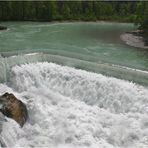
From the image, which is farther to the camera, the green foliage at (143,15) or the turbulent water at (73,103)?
the green foliage at (143,15)

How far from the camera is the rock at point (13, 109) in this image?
10.2 metres

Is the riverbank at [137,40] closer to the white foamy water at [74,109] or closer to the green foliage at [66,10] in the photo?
the white foamy water at [74,109]

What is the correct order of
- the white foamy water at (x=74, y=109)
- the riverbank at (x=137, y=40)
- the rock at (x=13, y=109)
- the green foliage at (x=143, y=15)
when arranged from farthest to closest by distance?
the green foliage at (x=143, y=15) < the riverbank at (x=137, y=40) < the rock at (x=13, y=109) < the white foamy water at (x=74, y=109)

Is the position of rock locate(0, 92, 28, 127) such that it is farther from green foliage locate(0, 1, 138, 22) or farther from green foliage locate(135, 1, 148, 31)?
green foliage locate(0, 1, 138, 22)

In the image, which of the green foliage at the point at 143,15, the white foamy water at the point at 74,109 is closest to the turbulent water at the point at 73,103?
the white foamy water at the point at 74,109

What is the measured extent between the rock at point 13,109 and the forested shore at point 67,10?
31.2 meters

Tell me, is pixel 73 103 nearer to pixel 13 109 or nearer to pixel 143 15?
pixel 13 109

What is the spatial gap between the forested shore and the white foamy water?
2801 centimetres

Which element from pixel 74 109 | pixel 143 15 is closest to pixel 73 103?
pixel 74 109

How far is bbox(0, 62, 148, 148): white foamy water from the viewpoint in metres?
10.0

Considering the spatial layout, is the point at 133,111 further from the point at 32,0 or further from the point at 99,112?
the point at 32,0

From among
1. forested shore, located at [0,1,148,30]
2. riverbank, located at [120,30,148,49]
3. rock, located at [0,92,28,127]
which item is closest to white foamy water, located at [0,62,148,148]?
rock, located at [0,92,28,127]

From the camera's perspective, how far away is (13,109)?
1034cm

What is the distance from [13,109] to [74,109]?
2.40m
